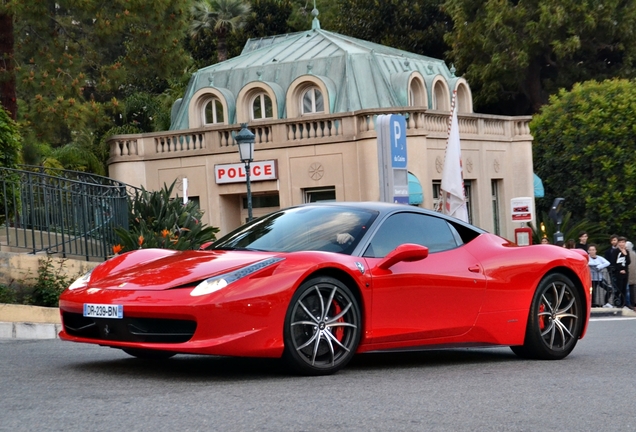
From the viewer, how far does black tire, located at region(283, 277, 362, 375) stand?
25.7 ft

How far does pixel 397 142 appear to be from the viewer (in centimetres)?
1941

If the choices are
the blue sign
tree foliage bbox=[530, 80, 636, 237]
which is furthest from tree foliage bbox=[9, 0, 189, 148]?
tree foliage bbox=[530, 80, 636, 237]

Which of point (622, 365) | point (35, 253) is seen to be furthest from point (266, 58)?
point (622, 365)

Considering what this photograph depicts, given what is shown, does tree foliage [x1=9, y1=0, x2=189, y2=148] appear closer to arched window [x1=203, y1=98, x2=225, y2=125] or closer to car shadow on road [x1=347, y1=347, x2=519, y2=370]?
car shadow on road [x1=347, y1=347, x2=519, y2=370]

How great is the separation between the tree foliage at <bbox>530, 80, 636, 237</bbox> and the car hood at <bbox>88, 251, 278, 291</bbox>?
3247 cm

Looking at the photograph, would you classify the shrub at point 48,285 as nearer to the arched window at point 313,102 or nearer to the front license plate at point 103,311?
the front license plate at point 103,311

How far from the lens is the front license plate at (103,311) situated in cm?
769

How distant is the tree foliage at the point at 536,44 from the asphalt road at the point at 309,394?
39912 mm

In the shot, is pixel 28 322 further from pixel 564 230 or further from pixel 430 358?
pixel 564 230

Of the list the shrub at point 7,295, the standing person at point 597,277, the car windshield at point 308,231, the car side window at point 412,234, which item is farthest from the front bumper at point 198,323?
the standing person at point 597,277

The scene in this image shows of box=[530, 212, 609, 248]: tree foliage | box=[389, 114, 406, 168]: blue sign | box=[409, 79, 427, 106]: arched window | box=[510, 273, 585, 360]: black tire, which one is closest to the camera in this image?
box=[510, 273, 585, 360]: black tire

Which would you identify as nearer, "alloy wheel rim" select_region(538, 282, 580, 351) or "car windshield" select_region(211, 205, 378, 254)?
"car windshield" select_region(211, 205, 378, 254)

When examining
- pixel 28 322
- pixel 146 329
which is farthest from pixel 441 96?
pixel 146 329

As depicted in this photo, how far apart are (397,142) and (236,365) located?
11.1 metres
